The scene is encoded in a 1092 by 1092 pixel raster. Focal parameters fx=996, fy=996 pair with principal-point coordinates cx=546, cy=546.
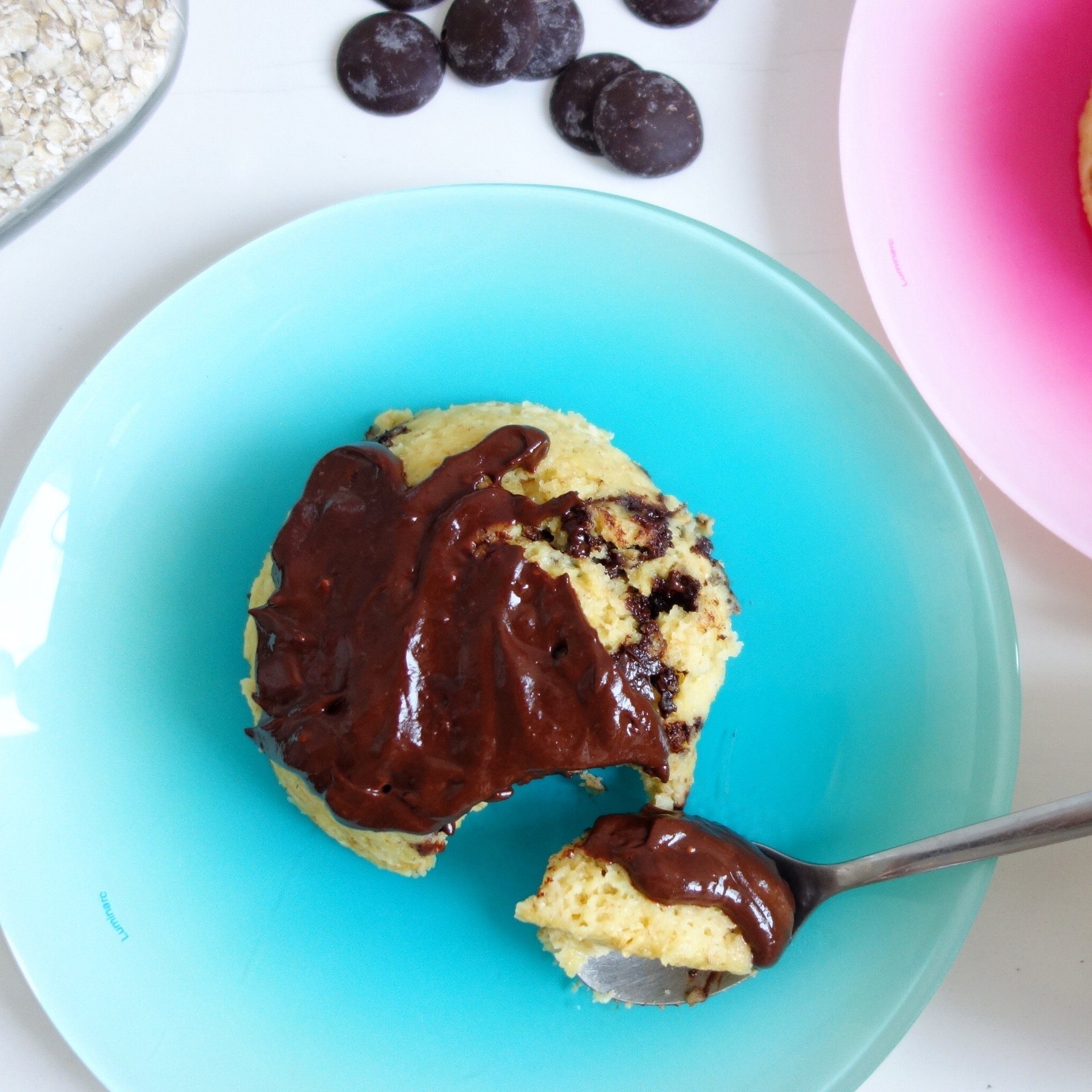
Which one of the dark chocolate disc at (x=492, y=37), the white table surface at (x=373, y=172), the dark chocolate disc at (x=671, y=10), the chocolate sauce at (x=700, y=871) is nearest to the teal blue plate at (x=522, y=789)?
the chocolate sauce at (x=700, y=871)

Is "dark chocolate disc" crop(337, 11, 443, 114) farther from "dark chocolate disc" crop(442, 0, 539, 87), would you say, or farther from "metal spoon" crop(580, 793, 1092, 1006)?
"metal spoon" crop(580, 793, 1092, 1006)

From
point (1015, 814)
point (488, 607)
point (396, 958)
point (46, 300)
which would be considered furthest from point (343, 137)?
point (1015, 814)

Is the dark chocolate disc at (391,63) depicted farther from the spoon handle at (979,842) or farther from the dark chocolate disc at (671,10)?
the spoon handle at (979,842)

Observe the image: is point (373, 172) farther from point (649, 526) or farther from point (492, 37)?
point (649, 526)

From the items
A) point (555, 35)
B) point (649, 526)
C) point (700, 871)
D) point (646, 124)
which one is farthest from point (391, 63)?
point (700, 871)

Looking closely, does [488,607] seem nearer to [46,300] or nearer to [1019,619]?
[1019,619]

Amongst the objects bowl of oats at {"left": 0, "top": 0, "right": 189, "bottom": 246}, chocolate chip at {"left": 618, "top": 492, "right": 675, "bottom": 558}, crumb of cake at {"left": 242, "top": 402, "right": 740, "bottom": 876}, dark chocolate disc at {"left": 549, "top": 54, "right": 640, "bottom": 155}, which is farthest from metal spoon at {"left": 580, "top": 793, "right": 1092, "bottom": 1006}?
bowl of oats at {"left": 0, "top": 0, "right": 189, "bottom": 246}
